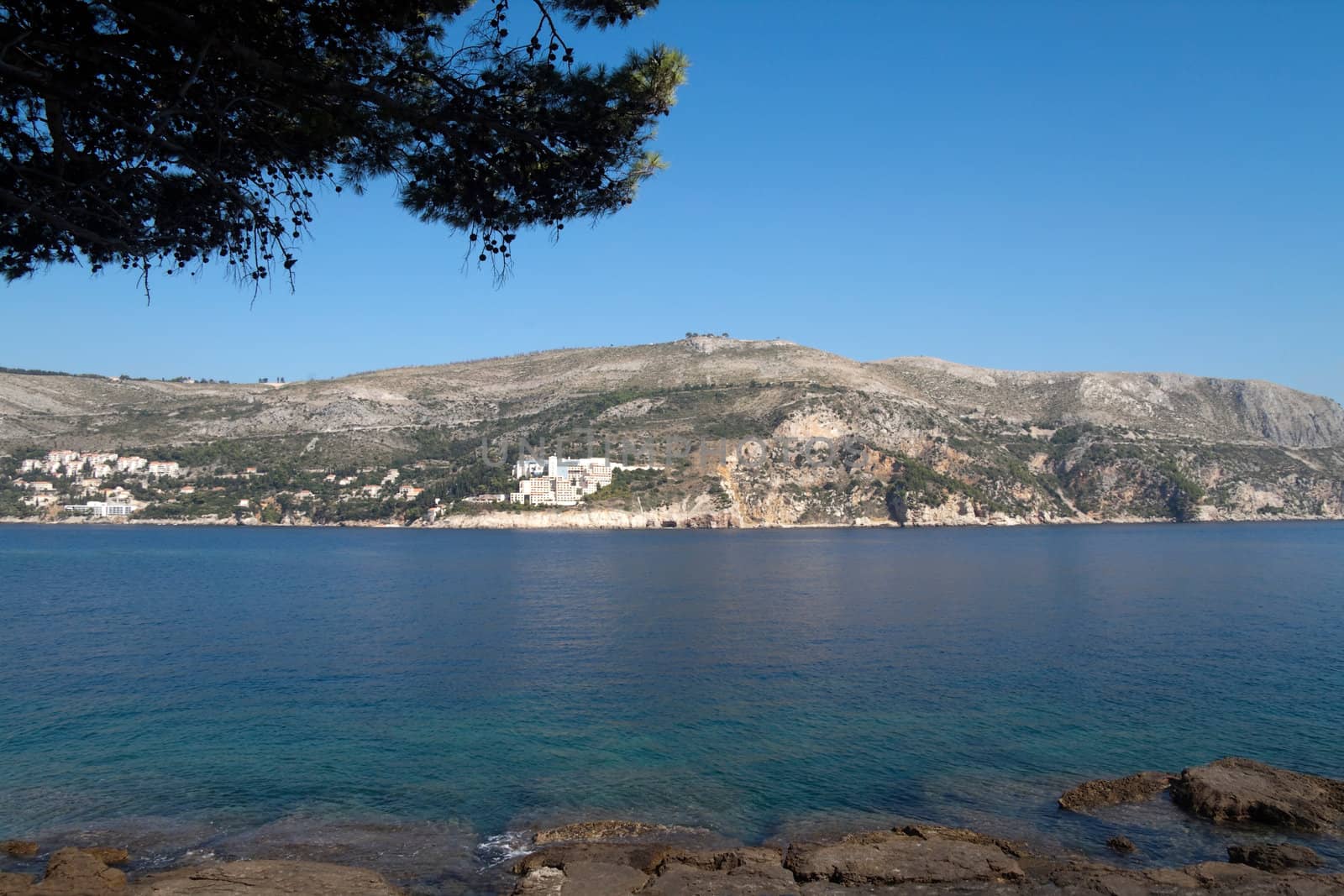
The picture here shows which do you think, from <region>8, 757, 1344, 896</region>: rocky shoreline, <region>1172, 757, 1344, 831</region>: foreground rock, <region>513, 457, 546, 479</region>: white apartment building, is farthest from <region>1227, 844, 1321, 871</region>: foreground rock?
<region>513, 457, 546, 479</region>: white apartment building

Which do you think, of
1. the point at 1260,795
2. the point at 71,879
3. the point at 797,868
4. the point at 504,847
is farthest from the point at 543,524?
the point at 797,868

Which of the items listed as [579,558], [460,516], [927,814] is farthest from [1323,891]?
[460,516]

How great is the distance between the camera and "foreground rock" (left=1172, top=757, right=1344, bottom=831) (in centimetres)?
1434

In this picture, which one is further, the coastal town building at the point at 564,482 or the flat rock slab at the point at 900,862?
the coastal town building at the point at 564,482

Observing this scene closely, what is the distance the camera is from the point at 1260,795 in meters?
14.9

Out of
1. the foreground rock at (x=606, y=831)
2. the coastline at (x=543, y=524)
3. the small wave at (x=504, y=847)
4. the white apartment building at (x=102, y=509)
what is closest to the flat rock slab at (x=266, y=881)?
the small wave at (x=504, y=847)

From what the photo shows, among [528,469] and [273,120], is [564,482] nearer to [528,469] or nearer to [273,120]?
[528,469]

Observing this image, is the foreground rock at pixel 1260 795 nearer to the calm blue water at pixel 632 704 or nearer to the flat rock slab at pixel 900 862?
the calm blue water at pixel 632 704

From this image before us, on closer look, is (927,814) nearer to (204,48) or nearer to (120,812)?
(120,812)

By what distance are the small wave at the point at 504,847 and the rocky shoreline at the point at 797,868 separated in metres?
0.16

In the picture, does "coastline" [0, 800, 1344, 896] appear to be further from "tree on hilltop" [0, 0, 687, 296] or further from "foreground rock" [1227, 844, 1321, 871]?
"tree on hilltop" [0, 0, 687, 296]

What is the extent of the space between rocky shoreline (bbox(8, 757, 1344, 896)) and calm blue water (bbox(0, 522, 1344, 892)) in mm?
847

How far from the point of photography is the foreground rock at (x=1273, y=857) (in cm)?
1239

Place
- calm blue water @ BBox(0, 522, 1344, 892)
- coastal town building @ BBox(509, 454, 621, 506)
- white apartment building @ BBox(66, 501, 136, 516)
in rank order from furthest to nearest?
white apartment building @ BBox(66, 501, 136, 516) → coastal town building @ BBox(509, 454, 621, 506) → calm blue water @ BBox(0, 522, 1344, 892)
